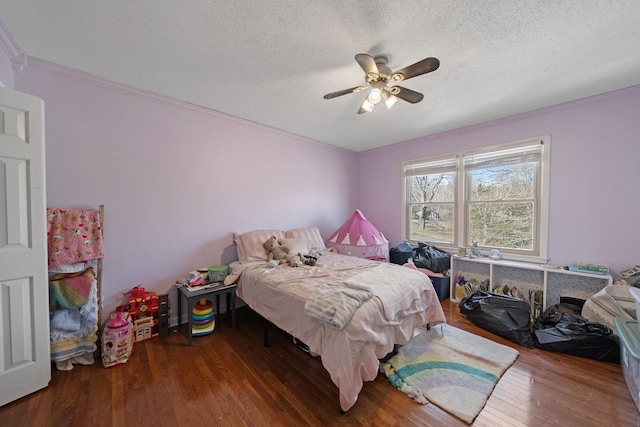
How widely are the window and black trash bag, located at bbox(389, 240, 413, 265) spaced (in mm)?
390

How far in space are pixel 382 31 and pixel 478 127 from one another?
2481 mm

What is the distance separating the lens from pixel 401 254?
361 centimetres

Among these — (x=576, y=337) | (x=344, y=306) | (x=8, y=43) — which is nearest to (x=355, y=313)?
(x=344, y=306)

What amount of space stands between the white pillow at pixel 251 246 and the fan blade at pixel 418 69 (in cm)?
228

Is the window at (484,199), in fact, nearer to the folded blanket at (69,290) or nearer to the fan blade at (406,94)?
the fan blade at (406,94)

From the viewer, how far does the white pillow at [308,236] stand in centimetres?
330

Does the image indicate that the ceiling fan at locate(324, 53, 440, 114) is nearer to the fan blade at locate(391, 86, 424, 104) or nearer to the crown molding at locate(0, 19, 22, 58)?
the fan blade at locate(391, 86, 424, 104)

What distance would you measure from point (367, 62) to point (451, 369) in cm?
244

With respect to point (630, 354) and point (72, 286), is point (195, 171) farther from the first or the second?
point (630, 354)

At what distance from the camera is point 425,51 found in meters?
1.74

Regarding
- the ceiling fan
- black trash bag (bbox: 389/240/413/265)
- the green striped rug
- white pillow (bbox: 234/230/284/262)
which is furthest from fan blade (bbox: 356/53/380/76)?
black trash bag (bbox: 389/240/413/265)

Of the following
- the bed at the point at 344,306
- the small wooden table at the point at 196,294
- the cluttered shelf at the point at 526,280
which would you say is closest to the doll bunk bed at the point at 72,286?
the small wooden table at the point at 196,294

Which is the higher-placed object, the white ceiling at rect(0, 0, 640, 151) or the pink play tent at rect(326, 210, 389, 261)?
the white ceiling at rect(0, 0, 640, 151)

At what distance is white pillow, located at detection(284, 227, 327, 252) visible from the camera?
10.8 feet
